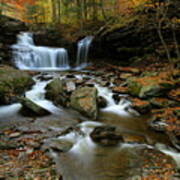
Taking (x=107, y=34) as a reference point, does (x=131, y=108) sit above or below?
below

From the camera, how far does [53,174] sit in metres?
3.42

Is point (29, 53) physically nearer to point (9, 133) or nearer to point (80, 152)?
point (9, 133)

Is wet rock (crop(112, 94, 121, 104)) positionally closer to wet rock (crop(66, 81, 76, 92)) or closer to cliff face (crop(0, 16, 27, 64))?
wet rock (crop(66, 81, 76, 92))

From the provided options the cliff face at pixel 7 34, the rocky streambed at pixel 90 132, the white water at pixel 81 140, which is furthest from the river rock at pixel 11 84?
the cliff face at pixel 7 34

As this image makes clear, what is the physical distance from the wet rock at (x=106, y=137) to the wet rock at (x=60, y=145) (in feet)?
2.41

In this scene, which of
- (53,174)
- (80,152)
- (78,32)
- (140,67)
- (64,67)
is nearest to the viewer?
(53,174)

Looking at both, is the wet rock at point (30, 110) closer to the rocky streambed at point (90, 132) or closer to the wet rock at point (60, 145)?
the rocky streambed at point (90, 132)

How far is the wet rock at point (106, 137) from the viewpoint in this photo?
4.73m

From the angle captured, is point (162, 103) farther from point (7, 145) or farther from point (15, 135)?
point (7, 145)

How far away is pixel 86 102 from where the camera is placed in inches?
265

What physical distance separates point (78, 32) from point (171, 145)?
15519mm

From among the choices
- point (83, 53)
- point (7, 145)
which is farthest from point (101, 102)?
point (83, 53)

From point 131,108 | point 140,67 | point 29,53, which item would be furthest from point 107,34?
point 131,108

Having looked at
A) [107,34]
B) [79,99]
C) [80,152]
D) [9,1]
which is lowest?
[80,152]
